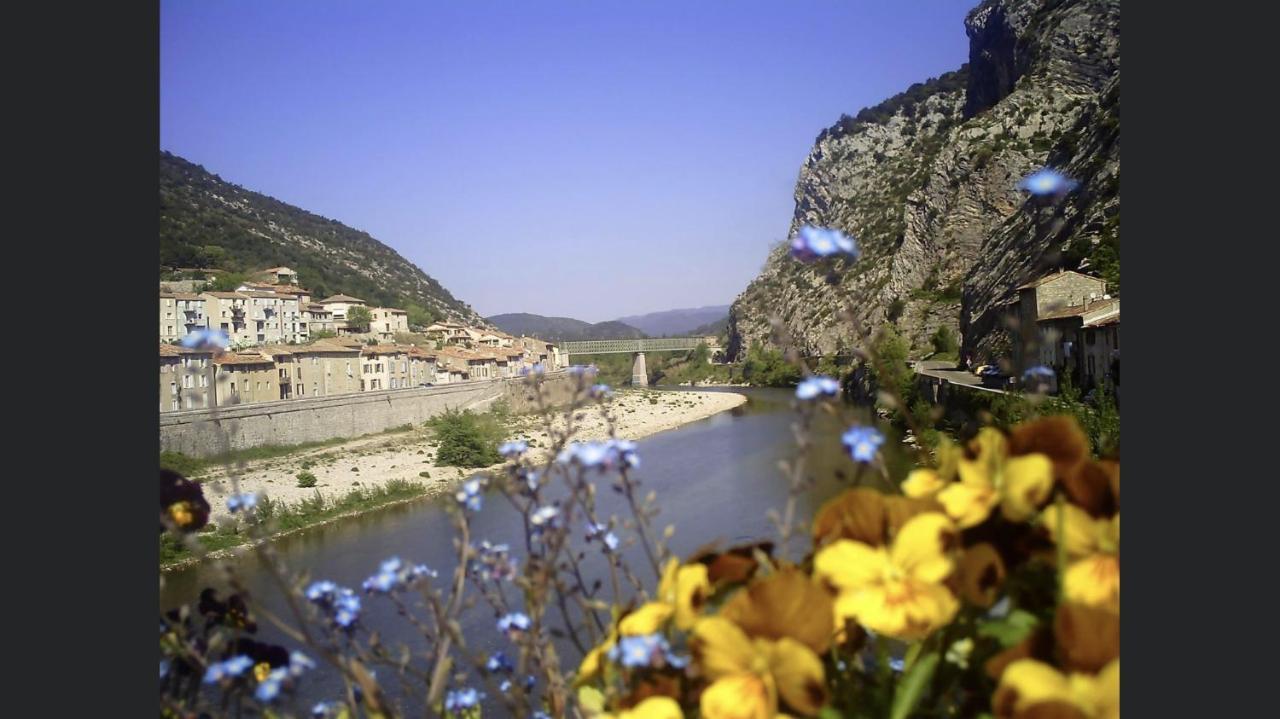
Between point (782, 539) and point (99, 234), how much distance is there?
2.78 feet

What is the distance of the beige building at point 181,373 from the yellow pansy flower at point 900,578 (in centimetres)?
87

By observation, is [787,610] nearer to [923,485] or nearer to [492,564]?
[923,485]

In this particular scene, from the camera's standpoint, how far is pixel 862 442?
2.42 feet

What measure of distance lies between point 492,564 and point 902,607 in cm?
53

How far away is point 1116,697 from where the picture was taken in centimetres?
55

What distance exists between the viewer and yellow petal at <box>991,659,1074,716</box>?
533 mm

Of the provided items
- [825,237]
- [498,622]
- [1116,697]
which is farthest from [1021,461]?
[498,622]

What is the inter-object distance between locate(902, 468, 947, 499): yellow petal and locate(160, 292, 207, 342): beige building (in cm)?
108

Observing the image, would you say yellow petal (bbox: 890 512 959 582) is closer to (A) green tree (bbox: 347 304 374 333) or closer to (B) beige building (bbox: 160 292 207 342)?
(B) beige building (bbox: 160 292 207 342)

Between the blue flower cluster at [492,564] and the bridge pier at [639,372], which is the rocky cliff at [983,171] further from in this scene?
the blue flower cluster at [492,564]

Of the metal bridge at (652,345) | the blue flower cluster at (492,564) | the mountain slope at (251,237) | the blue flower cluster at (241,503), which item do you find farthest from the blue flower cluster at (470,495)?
the metal bridge at (652,345)

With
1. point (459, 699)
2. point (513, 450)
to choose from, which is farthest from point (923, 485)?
point (459, 699)

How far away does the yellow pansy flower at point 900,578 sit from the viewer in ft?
1.99

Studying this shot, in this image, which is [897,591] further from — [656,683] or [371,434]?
[371,434]
